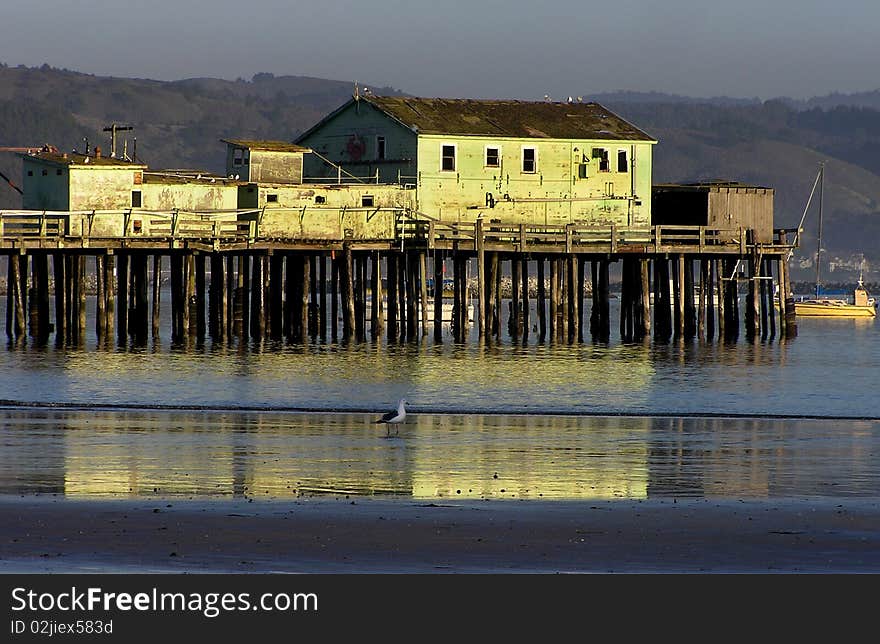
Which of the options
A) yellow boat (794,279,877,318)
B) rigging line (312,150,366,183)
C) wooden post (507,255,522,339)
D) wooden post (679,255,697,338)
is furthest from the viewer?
yellow boat (794,279,877,318)

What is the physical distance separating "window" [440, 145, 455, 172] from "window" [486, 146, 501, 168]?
132cm

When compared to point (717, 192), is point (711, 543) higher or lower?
lower

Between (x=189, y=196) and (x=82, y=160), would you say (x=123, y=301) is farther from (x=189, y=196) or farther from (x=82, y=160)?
(x=82, y=160)

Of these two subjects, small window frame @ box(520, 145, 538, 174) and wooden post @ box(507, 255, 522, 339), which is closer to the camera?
small window frame @ box(520, 145, 538, 174)

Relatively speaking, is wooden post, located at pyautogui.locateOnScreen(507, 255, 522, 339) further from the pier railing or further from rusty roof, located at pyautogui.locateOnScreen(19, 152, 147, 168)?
rusty roof, located at pyautogui.locateOnScreen(19, 152, 147, 168)

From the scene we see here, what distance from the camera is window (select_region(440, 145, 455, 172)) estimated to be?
212 ft

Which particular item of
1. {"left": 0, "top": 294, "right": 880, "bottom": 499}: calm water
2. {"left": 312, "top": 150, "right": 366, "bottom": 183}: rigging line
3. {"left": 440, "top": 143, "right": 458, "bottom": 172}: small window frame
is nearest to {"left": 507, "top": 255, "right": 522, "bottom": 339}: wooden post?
{"left": 440, "top": 143, "right": 458, "bottom": 172}: small window frame

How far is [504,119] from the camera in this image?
67375 mm

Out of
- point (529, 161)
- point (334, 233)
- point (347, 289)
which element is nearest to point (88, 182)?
point (334, 233)

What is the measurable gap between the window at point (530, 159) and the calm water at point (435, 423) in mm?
8813

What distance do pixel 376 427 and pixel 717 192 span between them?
3816 centimetres
